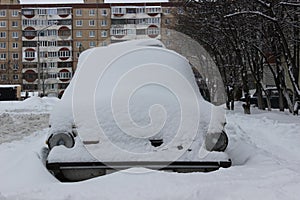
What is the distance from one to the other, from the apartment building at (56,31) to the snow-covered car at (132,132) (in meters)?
69.2

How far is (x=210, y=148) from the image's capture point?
4.66 m

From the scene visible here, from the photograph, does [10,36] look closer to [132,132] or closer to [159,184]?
[132,132]

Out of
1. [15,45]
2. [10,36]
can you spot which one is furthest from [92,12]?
[10,36]

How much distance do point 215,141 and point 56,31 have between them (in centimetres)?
7716

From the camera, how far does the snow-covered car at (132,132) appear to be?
4.37m

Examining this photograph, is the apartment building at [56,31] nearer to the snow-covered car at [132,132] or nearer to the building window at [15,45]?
the building window at [15,45]

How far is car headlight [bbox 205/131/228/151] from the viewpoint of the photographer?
4656 millimetres

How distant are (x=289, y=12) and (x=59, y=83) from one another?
218 feet

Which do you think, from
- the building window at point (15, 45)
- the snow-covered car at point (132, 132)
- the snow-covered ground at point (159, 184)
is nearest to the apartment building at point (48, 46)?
the building window at point (15, 45)

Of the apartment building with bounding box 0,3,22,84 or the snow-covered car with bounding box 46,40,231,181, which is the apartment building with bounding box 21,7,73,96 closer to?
the apartment building with bounding box 0,3,22,84

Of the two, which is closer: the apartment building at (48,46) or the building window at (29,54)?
the apartment building at (48,46)

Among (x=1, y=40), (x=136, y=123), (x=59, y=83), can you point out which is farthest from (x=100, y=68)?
(x=1, y=40)

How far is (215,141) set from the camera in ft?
15.4

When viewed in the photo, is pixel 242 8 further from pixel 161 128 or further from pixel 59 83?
pixel 59 83
